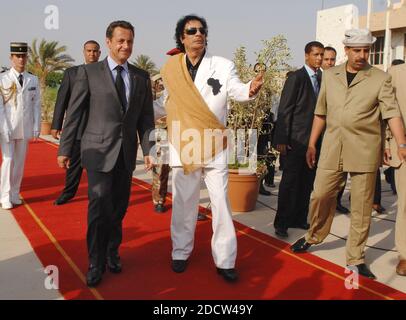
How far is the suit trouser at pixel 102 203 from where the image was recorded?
11.4 ft

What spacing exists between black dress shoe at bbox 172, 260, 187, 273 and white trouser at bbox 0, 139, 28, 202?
9.63 feet

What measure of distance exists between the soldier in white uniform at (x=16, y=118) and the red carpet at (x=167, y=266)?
1.36 ft

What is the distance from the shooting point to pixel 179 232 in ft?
12.8

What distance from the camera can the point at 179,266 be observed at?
149 inches

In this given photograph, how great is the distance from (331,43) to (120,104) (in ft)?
73.0

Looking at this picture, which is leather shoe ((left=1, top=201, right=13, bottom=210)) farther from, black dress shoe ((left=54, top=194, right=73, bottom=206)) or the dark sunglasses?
the dark sunglasses

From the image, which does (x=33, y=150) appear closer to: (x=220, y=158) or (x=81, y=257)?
(x=81, y=257)

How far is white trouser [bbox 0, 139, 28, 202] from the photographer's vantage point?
577 cm

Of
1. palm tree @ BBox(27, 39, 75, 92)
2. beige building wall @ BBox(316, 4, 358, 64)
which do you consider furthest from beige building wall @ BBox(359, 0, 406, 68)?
palm tree @ BBox(27, 39, 75, 92)

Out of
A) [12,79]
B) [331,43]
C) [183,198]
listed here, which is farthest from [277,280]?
[331,43]

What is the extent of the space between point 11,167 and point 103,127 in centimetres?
294

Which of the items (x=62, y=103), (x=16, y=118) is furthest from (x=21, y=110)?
(x=62, y=103)

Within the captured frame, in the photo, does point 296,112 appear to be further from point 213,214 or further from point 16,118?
point 16,118

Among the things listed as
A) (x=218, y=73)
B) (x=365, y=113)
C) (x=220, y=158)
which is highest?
(x=218, y=73)
